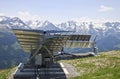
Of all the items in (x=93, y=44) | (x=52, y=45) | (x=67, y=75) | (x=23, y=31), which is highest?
(x=23, y=31)

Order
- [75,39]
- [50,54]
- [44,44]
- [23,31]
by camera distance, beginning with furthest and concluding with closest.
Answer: [75,39] < [50,54] < [44,44] < [23,31]

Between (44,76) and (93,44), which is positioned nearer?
(44,76)

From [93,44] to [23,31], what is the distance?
2360 inches

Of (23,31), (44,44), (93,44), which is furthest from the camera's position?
(93,44)

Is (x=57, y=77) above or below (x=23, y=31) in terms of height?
below

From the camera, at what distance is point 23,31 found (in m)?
40.1

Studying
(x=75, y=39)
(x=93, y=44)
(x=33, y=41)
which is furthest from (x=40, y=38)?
(x=93, y=44)

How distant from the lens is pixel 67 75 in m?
45.1

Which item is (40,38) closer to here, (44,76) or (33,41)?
(33,41)

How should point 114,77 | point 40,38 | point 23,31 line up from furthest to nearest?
point 40,38 < point 23,31 < point 114,77

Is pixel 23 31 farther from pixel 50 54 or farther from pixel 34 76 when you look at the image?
pixel 50 54

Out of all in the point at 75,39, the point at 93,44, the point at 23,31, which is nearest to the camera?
the point at 23,31

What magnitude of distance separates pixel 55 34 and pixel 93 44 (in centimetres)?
5503

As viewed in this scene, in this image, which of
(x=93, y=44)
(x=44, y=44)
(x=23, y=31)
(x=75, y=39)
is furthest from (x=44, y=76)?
(x=93, y=44)
